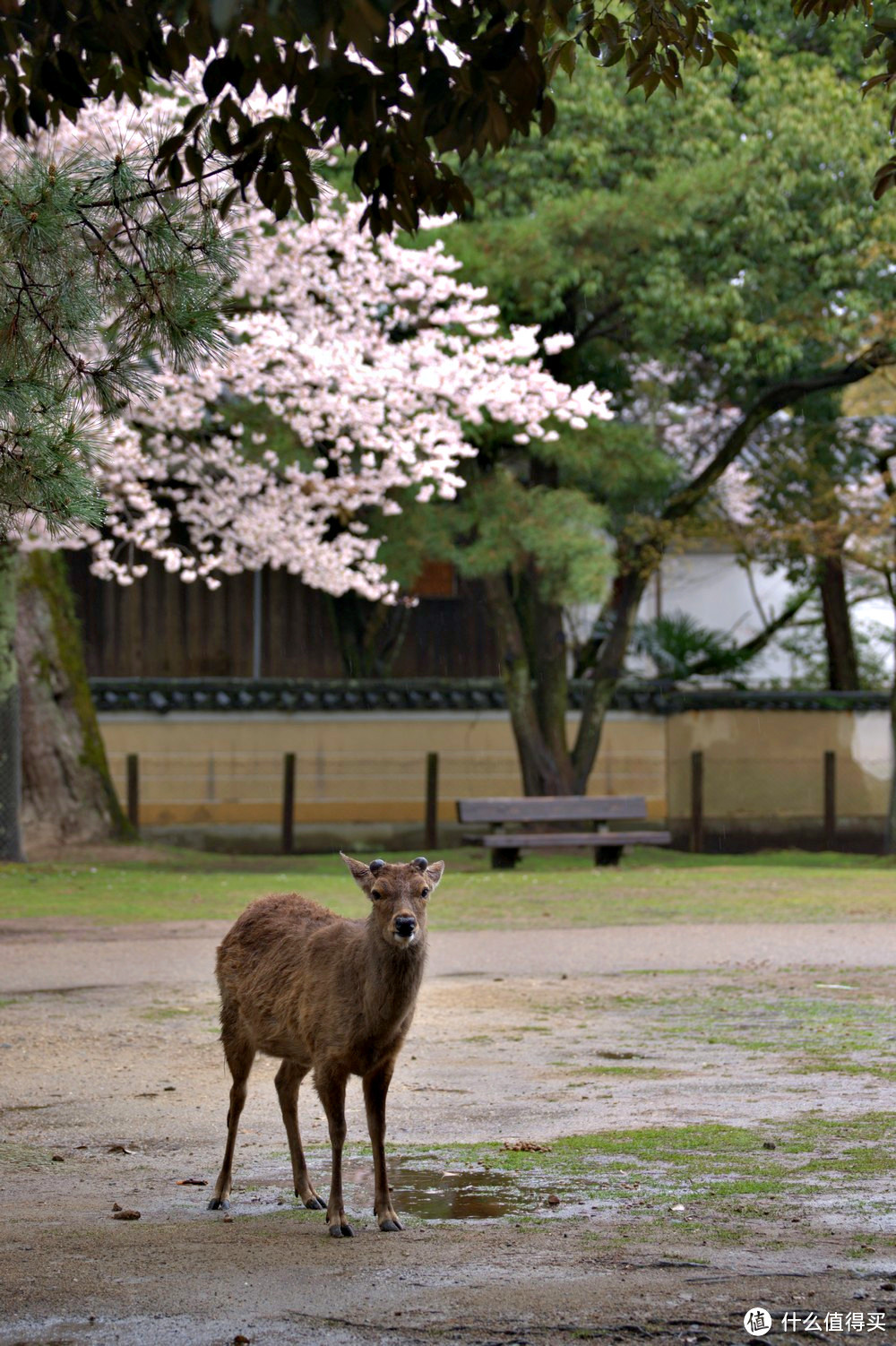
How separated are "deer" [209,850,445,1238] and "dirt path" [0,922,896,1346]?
10.4 inches

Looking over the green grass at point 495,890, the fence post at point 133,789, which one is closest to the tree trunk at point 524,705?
the green grass at point 495,890

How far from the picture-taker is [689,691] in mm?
26812

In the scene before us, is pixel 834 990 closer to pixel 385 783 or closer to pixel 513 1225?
pixel 513 1225

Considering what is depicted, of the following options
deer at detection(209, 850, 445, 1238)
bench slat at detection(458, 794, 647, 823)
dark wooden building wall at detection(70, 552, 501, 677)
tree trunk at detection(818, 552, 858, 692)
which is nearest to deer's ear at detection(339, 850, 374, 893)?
deer at detection(209, 850, 445, 1238)

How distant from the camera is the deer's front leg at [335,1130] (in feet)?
18.2

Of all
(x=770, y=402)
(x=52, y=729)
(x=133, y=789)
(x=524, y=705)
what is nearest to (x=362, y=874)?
(x=52, y=729)

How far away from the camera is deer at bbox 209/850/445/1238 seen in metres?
5.75

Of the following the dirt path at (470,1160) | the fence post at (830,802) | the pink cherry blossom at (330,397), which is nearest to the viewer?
the dirt path at (470,1160)

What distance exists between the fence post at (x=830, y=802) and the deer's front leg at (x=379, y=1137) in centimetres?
2100

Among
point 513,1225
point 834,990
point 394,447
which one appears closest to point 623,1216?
point 513,1225

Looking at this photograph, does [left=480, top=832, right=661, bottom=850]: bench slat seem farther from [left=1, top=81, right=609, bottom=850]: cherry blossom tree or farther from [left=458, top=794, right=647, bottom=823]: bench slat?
[left=1, top=81, right=609, bottom=850]: cherry blossom tree

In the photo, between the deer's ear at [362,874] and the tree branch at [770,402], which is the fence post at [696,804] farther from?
the deer's ear at [362,874]

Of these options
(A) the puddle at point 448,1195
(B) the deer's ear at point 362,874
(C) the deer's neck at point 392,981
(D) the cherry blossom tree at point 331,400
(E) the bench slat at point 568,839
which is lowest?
(A) the puddle at point 448,1195

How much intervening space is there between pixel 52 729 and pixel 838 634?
45.8 ft
